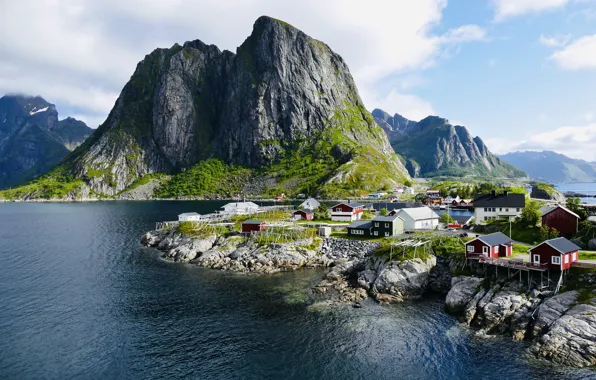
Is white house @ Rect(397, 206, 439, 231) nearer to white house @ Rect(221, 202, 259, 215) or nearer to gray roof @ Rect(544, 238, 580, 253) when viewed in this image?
gray roof @ Rect(544, 238, 580, 253)

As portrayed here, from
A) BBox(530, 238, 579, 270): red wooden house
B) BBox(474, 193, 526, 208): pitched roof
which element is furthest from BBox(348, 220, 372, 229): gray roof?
BBox(530, 238, 579, 270): red wooden house

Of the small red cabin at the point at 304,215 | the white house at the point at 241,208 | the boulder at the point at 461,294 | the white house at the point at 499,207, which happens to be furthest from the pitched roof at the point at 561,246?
the white house at the point at 241,208

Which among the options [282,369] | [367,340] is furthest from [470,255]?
[282,369]

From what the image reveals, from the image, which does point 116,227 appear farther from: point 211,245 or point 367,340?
point 367,340

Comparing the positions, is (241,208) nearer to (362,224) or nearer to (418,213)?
(362,224)

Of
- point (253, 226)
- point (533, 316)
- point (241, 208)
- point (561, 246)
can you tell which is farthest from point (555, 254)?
point (241, 208)

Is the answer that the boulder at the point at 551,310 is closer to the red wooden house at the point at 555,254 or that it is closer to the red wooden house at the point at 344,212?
the red wooden house at the point at 555,254

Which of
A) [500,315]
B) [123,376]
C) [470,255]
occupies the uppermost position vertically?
[470,255]
